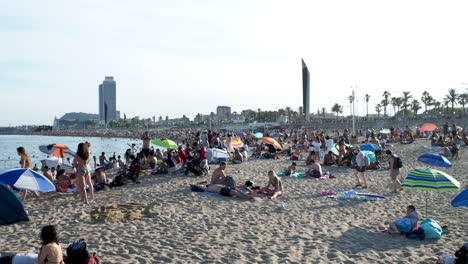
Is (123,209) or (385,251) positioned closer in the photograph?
(385,251)

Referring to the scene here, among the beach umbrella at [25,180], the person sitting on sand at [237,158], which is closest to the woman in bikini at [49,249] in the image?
the beach umbrella at [25,180]

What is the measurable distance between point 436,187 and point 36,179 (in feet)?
23.1

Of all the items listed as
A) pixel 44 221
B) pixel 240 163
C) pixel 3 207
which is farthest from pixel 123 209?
pixel 240 163

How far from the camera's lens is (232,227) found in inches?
249

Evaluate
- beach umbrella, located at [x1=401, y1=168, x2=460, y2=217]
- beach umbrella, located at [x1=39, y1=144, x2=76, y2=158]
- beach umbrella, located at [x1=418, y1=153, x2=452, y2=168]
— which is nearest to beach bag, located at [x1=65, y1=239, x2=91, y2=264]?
beach umbrella, located at [x1=401, y1=168, x2=460, y2=217]

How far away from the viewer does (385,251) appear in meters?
5.36

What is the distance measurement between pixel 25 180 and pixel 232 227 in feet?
12.4

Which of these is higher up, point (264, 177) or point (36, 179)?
point (36, 179)

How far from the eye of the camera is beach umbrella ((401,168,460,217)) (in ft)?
20.5

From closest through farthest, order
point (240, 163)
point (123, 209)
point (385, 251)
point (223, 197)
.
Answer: point (385, 251)
point (123, 209)
point (223, 197)
point (240, 163)

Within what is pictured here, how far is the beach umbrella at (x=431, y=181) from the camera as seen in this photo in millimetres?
6238

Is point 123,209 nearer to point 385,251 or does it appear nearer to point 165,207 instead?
point 165,207

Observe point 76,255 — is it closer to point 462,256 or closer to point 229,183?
point 462,256

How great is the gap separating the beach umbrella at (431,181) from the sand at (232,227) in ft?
2.61
